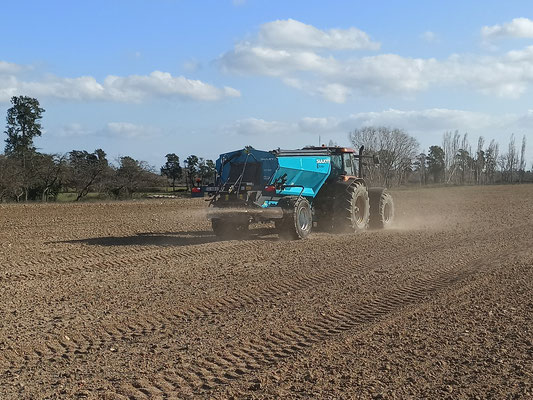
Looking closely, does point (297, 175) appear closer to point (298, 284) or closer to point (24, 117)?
point (298, 284)

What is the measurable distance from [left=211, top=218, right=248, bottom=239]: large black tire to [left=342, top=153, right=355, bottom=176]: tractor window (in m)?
3.30

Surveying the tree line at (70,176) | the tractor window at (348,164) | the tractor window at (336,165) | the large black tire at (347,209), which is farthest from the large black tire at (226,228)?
the tree line at (70,176)

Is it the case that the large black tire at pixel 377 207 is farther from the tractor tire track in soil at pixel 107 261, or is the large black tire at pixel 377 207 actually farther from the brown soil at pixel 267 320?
the tractor tire track in soil at pixel 107 261

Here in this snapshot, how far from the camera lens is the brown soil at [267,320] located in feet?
14.8

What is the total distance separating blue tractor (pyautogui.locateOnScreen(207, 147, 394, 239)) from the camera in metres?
12.9

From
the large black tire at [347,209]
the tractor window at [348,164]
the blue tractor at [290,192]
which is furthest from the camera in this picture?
the tractor window at [348,164]

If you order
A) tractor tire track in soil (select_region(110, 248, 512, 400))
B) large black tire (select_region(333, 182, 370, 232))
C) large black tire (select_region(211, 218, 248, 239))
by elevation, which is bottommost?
tractor tire track in soil (select_region(110, 248, 512, 400))

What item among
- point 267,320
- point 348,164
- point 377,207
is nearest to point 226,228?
point 348,164

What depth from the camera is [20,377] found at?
468 centimetres

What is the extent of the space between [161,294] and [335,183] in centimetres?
804

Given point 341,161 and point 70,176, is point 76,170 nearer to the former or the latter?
point 70,176

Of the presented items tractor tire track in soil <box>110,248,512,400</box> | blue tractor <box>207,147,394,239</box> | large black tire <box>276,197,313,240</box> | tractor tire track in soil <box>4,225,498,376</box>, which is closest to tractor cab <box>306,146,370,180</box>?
blue tractor <box>207,147,394,239</box>

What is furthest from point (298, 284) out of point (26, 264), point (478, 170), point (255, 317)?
point (478, 170)

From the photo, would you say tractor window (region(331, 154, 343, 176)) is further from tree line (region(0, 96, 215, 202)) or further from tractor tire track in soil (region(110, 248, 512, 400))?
tree line (region(0, 96, 215, 202))
